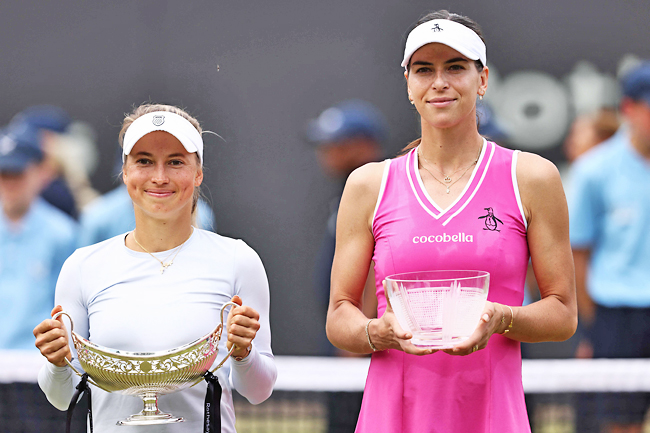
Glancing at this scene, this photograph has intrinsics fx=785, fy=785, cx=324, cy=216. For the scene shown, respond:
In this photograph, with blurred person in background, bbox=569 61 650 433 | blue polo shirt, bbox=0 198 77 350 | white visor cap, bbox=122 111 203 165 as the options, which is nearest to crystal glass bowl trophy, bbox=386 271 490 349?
white visor cap, bbox=122 111 203 165

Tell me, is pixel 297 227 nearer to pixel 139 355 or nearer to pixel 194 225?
pixel 194 225

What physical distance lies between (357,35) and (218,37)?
0.64m

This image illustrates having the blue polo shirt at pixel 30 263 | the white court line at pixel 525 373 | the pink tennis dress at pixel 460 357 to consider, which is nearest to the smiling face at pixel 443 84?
the pink tennis dress at pixel 460 357

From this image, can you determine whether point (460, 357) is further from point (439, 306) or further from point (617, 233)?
point (617, 233)

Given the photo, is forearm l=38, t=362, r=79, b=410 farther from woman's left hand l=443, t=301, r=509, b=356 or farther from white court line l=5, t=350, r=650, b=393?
white court line l=5, t=350, r=650, b=393

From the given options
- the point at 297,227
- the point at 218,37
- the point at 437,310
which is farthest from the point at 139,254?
the point at 218,37

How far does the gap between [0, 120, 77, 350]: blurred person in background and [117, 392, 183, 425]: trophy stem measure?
2.18 metres

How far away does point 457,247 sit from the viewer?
1.62 meters

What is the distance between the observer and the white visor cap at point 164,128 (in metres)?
1.84

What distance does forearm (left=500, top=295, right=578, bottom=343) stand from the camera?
1593 millimetres

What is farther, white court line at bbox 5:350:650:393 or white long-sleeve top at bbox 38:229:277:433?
white court line at bbox 5:350:650:393

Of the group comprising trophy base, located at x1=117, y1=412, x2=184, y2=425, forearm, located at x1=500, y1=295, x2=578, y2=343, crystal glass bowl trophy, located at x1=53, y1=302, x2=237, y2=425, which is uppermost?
forearm, located at x1=500, y1=295, x2=578, y2=343

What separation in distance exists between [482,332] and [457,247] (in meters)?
0.20

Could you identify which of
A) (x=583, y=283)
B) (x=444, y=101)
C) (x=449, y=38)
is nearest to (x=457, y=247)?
(x=444, y=101)
